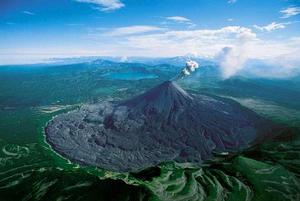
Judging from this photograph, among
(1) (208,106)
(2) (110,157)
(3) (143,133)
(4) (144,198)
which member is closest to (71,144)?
(2) (110,157)

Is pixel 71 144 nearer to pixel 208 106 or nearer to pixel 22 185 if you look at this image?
pixel 22 185

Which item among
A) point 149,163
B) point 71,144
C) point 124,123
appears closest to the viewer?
point 149,163

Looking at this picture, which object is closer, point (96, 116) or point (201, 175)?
point (201, 175)

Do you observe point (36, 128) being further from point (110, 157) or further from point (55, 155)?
point (110, 157)

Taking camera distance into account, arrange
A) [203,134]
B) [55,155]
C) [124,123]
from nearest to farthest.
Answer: [55,155] < [203,134] < [124,123]

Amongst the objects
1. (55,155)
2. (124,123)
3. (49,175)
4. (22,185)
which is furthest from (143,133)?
(22,185)

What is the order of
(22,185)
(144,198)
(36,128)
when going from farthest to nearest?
(36,128), (22,185), (144,198)

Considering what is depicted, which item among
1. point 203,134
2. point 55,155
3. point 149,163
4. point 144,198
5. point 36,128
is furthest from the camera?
point 36,128
